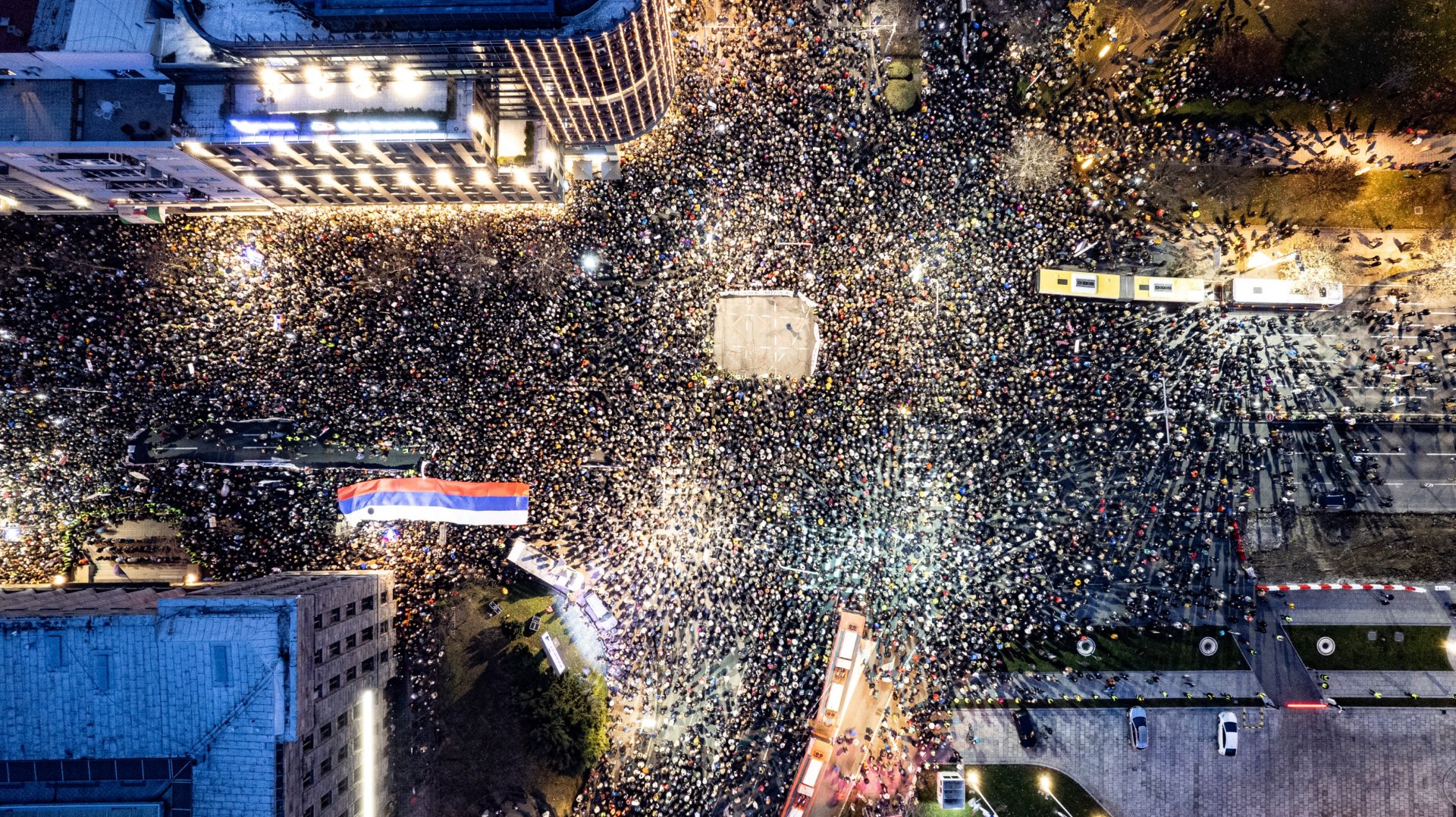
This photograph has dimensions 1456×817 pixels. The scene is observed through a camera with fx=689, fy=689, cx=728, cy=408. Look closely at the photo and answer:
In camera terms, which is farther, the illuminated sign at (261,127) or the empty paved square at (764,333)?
the empty paved square at (764,333)

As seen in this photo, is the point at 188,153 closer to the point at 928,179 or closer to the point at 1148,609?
the point at 928,179

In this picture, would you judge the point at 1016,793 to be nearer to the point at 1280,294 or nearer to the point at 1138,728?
the point at 1138,728

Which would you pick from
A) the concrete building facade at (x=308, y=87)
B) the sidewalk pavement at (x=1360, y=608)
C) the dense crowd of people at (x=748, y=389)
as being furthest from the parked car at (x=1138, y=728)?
the concrete building facade at (x=308, y=87)

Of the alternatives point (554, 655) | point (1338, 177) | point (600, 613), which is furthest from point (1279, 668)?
point (554, 655)

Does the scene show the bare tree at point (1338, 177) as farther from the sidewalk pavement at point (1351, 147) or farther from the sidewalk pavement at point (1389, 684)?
the sidewalk pavement at point (1389, 684)

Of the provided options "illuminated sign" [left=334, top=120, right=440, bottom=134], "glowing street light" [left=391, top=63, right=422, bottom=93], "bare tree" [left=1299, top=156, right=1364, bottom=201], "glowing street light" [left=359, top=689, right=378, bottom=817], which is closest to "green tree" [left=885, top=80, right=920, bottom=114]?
"bare tree" [left=1299, top=156, right=1364, bottom=201]

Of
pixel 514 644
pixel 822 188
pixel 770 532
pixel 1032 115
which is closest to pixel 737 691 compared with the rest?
pixel 770 532

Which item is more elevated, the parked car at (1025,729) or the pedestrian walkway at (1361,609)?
the pedestrian walkway at (1361,609)

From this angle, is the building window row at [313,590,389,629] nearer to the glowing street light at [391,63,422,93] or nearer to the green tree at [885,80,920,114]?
the glowing street light at [391,63,422,93]
